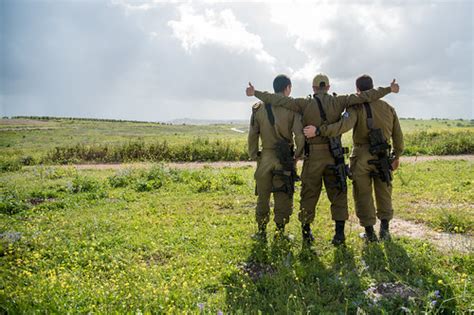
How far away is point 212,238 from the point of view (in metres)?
7.27

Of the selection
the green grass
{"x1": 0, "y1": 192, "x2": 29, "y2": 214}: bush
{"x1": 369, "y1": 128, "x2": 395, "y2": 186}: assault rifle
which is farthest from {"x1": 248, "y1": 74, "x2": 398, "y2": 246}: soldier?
{"x1": 0, "y1": 192, "x2": 29, "y2": 214}: bush

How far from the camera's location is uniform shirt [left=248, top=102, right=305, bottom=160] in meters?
6.36

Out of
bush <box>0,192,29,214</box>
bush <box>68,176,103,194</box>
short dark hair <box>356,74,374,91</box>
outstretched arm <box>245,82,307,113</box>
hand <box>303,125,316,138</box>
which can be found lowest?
bush <box>0,192,29,214</box>

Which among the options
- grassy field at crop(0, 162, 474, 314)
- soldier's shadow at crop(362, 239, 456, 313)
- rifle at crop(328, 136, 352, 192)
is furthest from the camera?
rifle at crop(328, 136, 352, 192)

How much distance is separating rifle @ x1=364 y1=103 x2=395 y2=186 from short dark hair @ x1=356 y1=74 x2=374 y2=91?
31 cm

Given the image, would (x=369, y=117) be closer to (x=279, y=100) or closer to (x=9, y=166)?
(x=279, y=100)

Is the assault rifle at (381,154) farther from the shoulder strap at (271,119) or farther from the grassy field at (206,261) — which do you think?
the shoulder strap at (271,119)

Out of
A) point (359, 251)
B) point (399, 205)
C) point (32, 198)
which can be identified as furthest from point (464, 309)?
point (32, 198)

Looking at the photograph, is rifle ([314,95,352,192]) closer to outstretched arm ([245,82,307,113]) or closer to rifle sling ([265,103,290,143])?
outstretched arm ([245,82,307,113])

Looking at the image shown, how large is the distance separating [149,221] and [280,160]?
A: 12.5 ft

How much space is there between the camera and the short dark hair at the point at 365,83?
6.36 metres

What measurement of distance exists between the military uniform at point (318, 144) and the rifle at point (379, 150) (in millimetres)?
464

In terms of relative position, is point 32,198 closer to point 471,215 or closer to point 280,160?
point 280,160

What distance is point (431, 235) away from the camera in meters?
7.12
